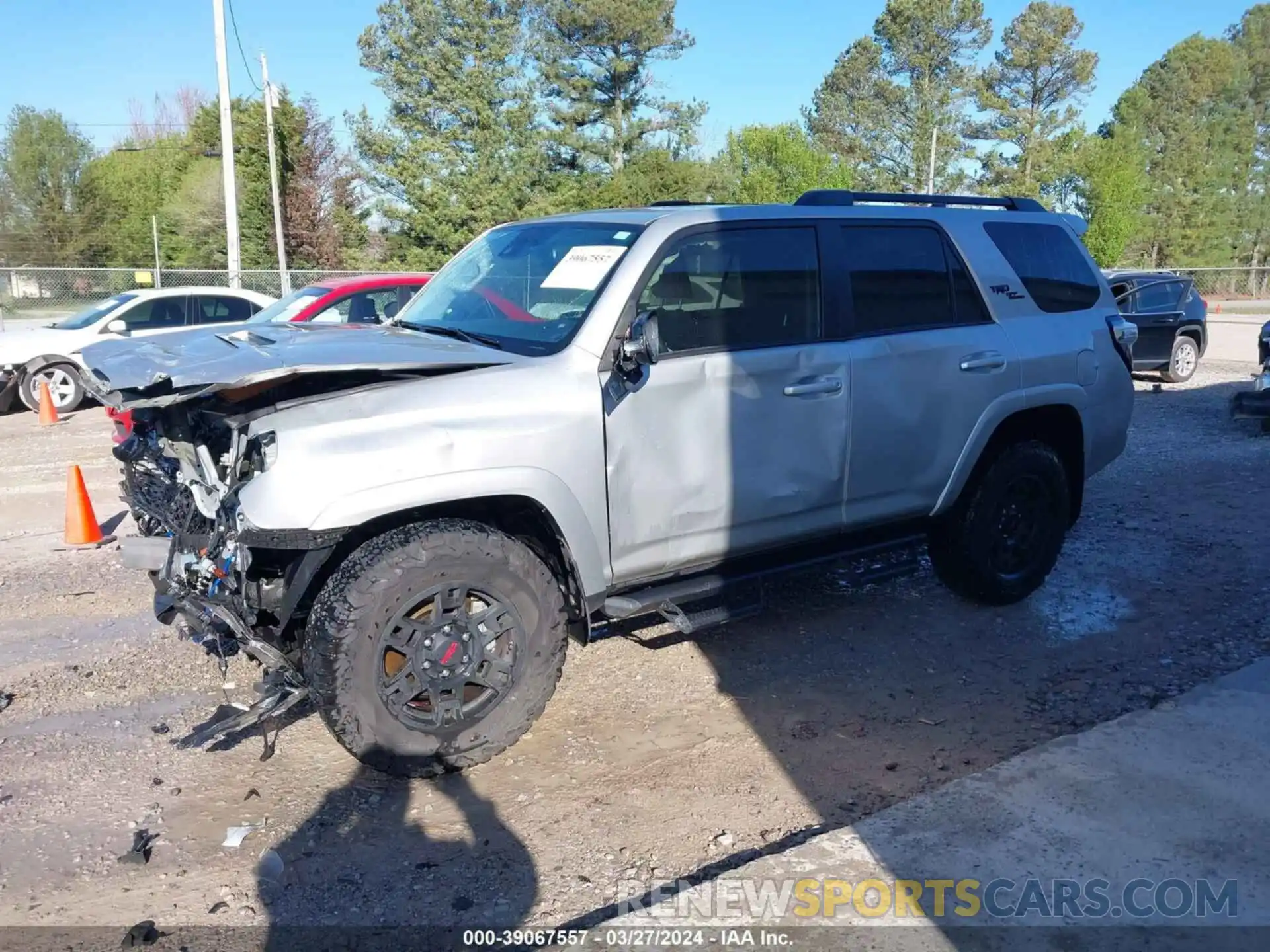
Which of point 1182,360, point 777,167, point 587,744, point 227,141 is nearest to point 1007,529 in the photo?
point 587,744

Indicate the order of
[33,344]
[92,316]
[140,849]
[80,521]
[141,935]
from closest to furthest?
1. [141,935]
2. [140,849]
3. [80,521]
4. [33,344]
5. [92,316]

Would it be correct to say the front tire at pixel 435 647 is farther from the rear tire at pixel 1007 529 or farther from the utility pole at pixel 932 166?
the utility pole at pixel 932 166

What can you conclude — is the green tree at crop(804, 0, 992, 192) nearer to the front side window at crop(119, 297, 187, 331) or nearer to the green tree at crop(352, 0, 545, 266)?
the green tree at crop(352, 0, 545, 266)

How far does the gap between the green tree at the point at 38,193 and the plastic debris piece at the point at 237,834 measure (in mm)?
43543

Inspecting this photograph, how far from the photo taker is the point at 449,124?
42.8 meters

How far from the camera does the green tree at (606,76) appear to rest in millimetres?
41938

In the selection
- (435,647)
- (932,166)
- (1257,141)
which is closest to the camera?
(435,647)

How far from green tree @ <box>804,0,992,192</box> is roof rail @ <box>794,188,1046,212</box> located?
150 feet

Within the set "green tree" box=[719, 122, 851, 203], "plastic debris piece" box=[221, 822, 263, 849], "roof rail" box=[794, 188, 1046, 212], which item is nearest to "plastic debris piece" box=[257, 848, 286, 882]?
"plastic debris piece" box=[221, 822, 263, 849]

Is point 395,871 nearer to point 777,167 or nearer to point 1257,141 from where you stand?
point 777,167

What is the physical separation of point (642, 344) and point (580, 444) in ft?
1.46

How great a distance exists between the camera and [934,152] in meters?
48.7

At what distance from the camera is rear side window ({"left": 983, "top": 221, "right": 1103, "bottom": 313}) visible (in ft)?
18.3

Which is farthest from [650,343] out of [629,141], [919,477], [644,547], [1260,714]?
[629,141]
